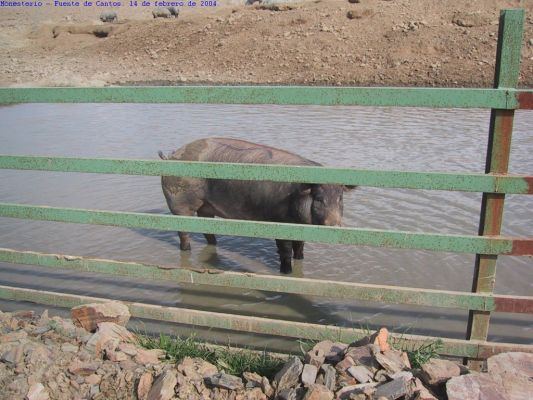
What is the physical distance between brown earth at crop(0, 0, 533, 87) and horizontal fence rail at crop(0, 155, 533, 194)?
649 inches

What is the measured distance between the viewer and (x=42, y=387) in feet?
8.73

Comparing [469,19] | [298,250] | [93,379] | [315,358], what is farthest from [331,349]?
[469,19]

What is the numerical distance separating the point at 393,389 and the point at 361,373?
20 cm

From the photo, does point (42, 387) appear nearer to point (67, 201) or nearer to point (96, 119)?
point (67, 201)

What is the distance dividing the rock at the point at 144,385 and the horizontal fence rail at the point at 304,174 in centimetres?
→ 123

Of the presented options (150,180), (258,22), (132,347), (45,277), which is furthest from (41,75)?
(132,347)

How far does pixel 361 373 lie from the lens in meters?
2.48

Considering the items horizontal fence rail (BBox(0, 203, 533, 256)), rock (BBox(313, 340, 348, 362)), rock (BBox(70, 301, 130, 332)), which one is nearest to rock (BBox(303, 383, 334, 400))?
rock (BBox(313, 340, 348, 362))

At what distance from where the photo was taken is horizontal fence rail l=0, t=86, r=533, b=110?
253 centimetres

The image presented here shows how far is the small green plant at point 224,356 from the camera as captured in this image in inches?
114

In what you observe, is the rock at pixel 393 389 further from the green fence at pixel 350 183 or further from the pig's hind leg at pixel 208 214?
the pig's hind leg at pixel 208 214

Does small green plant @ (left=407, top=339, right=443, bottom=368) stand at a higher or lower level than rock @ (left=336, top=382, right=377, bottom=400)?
lower

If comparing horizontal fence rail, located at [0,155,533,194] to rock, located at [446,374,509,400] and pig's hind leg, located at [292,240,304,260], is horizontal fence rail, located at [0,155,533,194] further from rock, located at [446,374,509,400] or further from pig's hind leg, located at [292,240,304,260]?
pig's hind leg, located at [292,240,304,260]

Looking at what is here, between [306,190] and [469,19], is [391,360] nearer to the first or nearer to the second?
[306,190]
